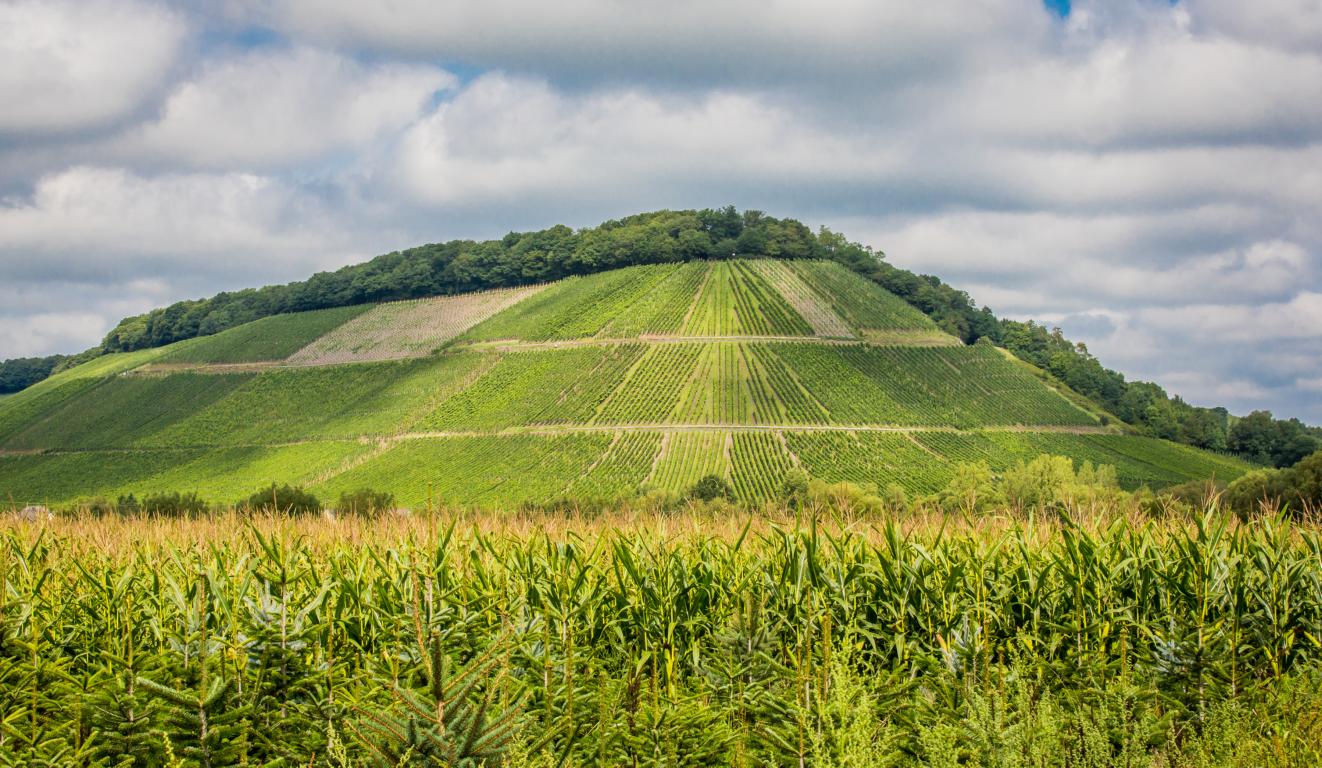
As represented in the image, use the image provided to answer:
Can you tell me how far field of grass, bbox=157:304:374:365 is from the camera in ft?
477

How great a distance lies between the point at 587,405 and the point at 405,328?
152ft

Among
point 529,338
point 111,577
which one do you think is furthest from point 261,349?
point 111,577

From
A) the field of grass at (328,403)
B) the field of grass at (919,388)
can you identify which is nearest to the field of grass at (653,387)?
the field of grass at (919,388)

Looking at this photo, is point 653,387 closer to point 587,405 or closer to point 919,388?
point 587,405

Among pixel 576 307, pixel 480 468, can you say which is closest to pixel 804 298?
pixel 576 307

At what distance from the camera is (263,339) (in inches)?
5930

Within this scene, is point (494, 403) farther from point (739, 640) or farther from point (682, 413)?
point (739, 640)

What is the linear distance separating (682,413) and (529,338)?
30.1m

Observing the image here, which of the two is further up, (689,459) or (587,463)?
(587,463)

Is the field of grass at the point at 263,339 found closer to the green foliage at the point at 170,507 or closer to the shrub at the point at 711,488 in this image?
the shrub at the point at 711,488

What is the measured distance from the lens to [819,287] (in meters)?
139

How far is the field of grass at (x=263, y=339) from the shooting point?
477 feet

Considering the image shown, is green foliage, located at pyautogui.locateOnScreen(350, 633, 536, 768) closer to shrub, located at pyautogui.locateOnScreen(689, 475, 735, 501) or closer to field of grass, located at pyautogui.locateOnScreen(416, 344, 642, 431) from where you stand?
shrub, located at pyautogui.locateOnScreen(689, 475, 735, 501)

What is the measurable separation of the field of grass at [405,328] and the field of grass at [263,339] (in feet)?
8.30
